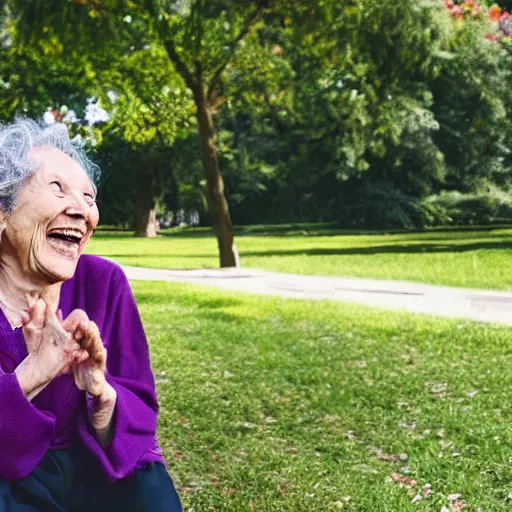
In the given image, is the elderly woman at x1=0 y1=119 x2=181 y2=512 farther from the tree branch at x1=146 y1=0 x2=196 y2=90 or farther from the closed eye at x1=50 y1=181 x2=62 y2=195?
the tree branch at x1=146 y1=0 x2=196 y2=90

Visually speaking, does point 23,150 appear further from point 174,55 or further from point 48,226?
point 174,55

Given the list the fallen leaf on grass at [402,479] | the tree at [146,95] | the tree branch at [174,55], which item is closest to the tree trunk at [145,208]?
the tree at [146,95]

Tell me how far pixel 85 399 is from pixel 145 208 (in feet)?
148

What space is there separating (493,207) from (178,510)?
40.5m

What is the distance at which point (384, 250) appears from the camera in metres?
26.3

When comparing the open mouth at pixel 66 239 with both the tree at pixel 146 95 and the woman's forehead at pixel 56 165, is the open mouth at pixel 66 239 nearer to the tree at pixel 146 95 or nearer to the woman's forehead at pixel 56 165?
the woman's forehead at pixel 56 165

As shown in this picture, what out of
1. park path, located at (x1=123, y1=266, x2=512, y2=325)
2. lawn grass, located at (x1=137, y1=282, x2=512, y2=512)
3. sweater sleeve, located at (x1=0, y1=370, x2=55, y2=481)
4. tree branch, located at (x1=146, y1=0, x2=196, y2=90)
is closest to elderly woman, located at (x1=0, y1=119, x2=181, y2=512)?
sweater sleeve, located at (x1=0, y1=370, x2=55, y2=481)

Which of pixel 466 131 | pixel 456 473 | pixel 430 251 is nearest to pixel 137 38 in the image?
pixel 430 251

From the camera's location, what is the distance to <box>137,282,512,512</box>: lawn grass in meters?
5.43

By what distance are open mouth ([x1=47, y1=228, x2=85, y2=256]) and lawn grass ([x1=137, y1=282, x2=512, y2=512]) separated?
332 cm

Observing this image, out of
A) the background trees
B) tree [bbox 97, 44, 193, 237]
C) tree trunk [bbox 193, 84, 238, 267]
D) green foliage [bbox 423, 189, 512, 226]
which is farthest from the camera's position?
green foliage [bbox 423, 189, 512, 226]

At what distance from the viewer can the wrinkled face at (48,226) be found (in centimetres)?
204

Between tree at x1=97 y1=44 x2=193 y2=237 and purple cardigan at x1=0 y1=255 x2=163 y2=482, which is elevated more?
tree at x1=97 y1=44 x2=193 y2=237

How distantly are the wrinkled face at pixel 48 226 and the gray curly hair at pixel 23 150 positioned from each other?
0.02 meters
